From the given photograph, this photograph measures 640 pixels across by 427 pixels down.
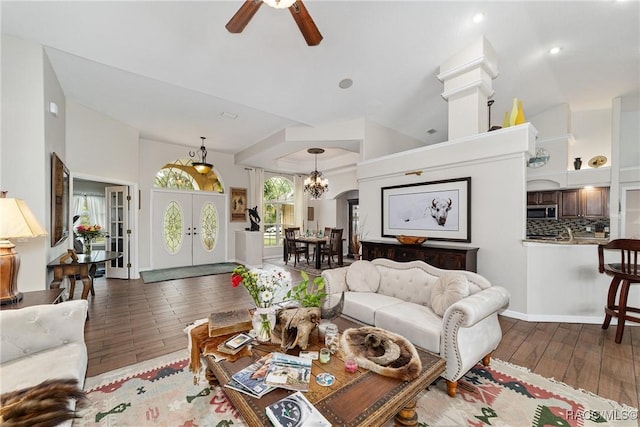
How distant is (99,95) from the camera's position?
167 inches

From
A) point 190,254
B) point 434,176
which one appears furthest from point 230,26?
point 190,254

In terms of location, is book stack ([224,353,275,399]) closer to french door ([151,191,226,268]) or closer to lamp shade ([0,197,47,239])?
lamp shade ([0,197,47,239])

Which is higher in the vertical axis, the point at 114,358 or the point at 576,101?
the point at 576,101

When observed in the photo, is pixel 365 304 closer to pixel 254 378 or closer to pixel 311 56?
pixel 254 378

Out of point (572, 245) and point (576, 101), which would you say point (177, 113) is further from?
point (576, 101)

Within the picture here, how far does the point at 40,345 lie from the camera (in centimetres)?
185

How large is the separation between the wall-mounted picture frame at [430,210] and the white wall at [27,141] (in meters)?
5.02

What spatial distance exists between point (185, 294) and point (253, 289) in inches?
132

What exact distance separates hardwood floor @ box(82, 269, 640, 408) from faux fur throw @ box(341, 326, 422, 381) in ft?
5.20

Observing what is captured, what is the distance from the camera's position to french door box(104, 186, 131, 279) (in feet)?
19.2

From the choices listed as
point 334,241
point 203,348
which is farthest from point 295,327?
point 334,241

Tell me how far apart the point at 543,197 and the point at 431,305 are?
20.2ft

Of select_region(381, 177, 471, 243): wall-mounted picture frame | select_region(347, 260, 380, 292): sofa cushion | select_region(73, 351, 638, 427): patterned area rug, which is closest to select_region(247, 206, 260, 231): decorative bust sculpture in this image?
select_region(381, 177, 471, 243): wall-mounted picture frame

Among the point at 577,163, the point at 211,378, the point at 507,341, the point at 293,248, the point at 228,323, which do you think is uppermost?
the point at 577,163
